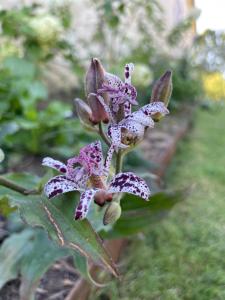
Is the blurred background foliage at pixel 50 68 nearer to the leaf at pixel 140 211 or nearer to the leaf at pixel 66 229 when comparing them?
the leaf at pixel 140 211

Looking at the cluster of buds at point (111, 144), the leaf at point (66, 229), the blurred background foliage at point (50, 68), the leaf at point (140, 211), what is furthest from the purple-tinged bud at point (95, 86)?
the blurred background foliage at point (50, 68)

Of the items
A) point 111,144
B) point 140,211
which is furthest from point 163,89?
point 140,211

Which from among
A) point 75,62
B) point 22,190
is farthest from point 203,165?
point 22,190

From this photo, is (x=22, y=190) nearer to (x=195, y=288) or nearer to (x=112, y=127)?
(x=112, y=127)

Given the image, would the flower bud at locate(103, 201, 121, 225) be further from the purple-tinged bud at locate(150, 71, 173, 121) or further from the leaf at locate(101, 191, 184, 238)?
the leaf at locate(101, 191, 184, 238)

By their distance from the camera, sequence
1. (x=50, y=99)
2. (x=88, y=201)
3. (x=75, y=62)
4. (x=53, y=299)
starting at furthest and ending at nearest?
(x=50, y=99)
(x=75, y=62)
(x=53, y=299)
(x=88, y=201)

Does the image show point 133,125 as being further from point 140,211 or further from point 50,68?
point 50,68
